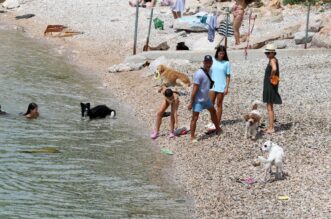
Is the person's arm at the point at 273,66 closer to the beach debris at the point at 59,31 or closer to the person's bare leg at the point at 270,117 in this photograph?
the person's bare leg at the point at 270,117

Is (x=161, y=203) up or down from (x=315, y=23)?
down

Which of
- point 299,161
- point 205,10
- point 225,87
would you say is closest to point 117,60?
point 205,10

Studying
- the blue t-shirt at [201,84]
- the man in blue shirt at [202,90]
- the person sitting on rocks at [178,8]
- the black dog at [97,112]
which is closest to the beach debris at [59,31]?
the person sitting on rocks at [178,8]

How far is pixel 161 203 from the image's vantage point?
1141cm

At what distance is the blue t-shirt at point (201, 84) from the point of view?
13805 mm

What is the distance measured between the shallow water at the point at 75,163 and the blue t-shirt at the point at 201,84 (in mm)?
1317

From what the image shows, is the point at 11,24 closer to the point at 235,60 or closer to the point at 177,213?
the point at 235,60

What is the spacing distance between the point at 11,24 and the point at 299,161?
994 inches

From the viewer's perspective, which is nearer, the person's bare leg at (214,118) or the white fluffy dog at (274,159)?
the white fluffy dog at (274,159)

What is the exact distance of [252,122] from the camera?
13.8m

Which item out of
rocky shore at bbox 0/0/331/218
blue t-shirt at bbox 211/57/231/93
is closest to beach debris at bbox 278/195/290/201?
rocky shore at bbox 0/0/331/218

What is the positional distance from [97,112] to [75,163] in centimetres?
374

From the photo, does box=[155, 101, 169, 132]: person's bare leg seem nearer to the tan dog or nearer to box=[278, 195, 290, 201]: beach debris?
the tan dog

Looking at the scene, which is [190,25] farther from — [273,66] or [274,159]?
[274,159]
